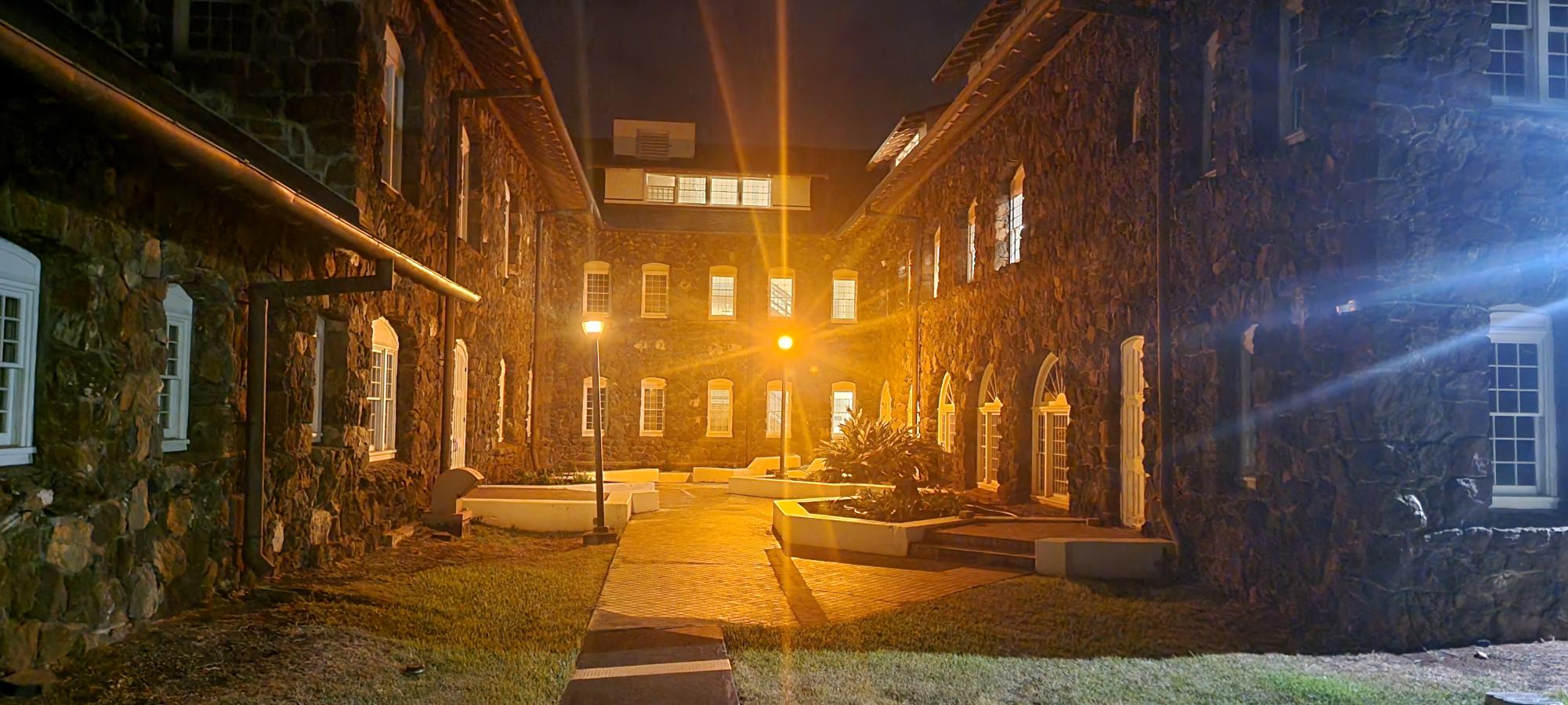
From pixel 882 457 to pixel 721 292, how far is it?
939cm

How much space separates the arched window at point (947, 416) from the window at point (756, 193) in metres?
9.64

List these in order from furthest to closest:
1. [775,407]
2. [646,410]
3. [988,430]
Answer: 1. [775,407]
2. [646,410]
3. [988,430]

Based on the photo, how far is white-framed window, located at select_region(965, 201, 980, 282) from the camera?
16953 mm

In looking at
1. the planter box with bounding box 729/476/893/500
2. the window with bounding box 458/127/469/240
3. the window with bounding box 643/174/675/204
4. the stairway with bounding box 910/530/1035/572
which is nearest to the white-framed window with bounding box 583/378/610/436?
the window with bounding box 643/174/675/204

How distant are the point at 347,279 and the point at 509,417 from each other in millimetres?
10648

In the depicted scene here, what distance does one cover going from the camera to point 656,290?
26.5 meters

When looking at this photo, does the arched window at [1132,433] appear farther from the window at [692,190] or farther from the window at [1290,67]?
the window at [692,190]

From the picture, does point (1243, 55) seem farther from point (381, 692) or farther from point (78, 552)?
point (78, 552)

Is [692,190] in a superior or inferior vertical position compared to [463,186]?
superior

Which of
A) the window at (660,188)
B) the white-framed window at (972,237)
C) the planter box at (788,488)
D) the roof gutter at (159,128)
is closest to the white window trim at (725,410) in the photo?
the window at (660,188)

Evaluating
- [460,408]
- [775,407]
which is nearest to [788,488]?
[460,408]

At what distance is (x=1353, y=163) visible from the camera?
7.83 m

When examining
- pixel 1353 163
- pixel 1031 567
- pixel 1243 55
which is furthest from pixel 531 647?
pixel 1243 55

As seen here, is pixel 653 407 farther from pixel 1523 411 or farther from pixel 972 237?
pixel 1523 411
